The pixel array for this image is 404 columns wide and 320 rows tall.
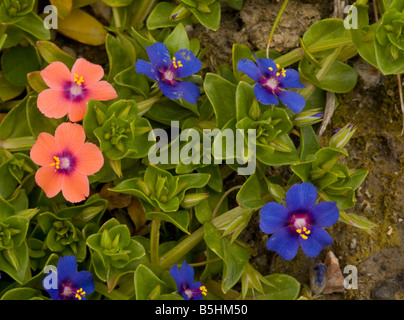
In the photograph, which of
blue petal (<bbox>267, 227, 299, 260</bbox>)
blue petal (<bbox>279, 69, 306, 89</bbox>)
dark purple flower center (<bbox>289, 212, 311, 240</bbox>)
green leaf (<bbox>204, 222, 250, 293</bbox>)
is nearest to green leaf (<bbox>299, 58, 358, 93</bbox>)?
blue petal (<bbox>279, 69, 306, 89</bbox>)

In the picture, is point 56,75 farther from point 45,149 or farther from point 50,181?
point 50,181

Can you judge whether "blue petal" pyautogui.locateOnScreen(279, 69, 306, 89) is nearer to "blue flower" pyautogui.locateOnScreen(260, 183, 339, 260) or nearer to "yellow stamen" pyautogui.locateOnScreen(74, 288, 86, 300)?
"blue flower" pyautogui.locateOnScreen(260, 183, 339, 260)

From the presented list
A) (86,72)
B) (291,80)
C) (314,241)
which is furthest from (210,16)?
(314,241)

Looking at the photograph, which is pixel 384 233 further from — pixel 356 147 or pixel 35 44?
pixel 35 44

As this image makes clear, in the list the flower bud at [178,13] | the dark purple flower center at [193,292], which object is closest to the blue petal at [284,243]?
the dark purple flower center at [193,292]

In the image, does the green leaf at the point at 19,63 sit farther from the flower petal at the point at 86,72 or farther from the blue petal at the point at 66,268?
the blue petal at the point at 66,268

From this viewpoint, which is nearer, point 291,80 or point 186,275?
point 186,275
